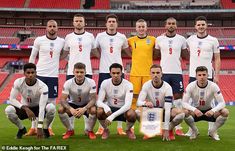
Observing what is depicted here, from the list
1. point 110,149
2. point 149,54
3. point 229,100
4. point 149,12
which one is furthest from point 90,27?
point 110,149

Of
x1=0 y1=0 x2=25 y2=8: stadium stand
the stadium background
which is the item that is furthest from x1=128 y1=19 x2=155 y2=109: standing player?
x1=0 y1=0 x2=25 y2=8: stadium stand

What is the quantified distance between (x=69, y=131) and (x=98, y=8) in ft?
97.6

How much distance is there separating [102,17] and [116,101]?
29525mm

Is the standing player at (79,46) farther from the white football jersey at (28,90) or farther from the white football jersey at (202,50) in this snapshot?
the white football jersey at (202,50)

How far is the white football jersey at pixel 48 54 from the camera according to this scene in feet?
24.6

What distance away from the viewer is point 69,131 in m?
6.89

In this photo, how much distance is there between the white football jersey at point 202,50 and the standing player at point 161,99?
1.26 m

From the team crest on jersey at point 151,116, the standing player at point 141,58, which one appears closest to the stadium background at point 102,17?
the standing player at point 141,58

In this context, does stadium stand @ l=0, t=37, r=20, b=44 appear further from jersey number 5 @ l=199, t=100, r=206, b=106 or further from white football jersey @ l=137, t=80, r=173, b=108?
jersey number 5 @ l=199, t=100, r=206, b=106

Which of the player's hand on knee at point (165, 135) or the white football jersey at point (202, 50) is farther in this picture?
the white football jersey at point (202, 50)

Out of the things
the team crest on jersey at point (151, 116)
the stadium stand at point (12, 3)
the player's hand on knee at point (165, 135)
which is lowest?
the player's hand on knee at point (165, 135)

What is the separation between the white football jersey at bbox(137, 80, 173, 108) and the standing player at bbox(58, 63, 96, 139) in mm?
842

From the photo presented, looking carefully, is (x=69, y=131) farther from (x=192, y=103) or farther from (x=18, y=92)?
(x=192, y=103)

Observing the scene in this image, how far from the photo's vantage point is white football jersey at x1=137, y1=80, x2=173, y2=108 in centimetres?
651
